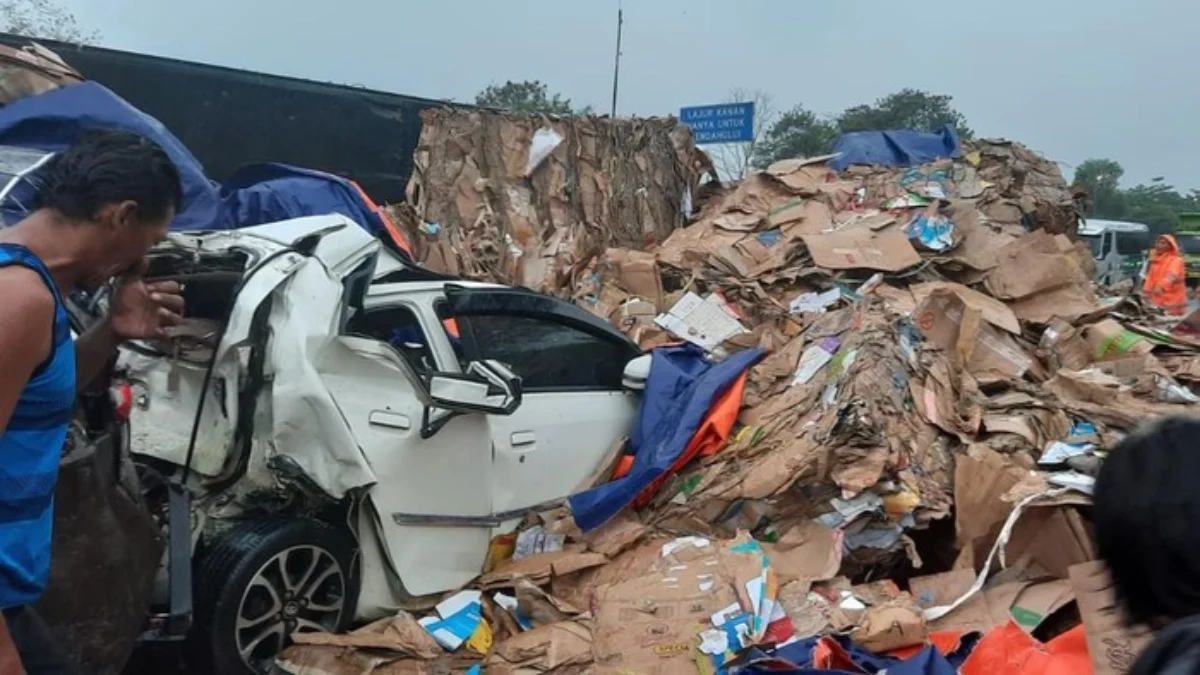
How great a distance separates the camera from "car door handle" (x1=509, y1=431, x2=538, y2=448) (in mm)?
4418

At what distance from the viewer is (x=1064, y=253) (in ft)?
28.0

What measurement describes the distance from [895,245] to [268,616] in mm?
5481

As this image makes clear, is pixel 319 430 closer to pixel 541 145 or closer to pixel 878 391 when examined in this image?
pixel 878 391

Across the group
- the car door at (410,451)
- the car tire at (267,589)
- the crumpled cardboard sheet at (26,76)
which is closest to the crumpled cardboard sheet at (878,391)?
the car door at (410,451)

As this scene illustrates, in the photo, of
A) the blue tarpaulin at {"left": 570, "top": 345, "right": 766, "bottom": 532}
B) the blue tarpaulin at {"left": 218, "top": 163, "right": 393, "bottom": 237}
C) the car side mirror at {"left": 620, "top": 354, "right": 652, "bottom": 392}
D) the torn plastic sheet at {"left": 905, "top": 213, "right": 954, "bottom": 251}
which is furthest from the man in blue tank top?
the torn plastic sheet at {"left": 905, "top": 213, "right": 954, "bottom": 251}

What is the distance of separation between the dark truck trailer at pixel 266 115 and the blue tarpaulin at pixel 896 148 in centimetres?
424

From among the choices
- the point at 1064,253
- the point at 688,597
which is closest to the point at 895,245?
the point at 1064,253

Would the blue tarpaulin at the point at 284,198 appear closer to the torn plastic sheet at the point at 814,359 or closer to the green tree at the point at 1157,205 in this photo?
the torn plastic sheet at the point at 814,359

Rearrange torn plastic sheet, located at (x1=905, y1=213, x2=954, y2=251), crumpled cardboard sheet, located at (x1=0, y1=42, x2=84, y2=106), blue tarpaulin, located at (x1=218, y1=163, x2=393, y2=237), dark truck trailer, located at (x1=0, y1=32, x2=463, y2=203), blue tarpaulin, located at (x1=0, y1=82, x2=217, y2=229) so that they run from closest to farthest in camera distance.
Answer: blue tarpaulin, located at (x1=0, y1=82, x2=217, y2=229) → crumpled cardboard sheet, located at (x1=0, y1=42, x2=84, y2=106) → blue tarpaulin, located at (x1=218, y1=163, x2=393, y2=237) → torn plastic sheet, located at (x1=905, y1=213, x2=954, y2=251) → dark truck trailer, located at (x1=0, y1=32, x2=463, y2=203)

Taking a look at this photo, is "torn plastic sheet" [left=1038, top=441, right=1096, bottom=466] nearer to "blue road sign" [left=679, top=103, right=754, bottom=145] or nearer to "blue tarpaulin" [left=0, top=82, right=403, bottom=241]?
"blue tarpaulin" [left=0, top=82, right=403, bottom=241]

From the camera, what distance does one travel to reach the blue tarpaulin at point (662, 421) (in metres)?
4.57

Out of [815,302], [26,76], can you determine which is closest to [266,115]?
[26,76]

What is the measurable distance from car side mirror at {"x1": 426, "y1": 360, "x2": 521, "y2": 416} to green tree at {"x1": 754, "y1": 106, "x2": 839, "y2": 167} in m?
29.8

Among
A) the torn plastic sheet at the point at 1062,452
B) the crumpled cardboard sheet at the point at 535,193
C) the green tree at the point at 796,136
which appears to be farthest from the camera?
the green tree at the point at 796,136
